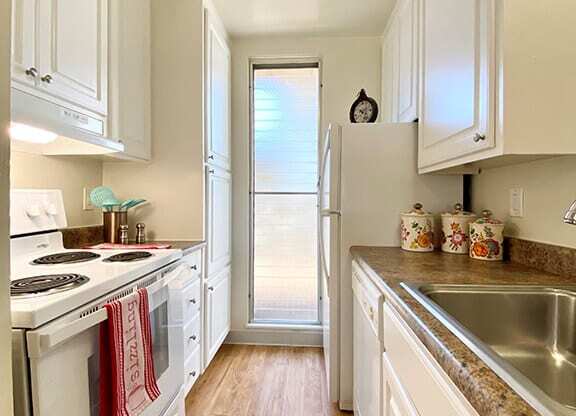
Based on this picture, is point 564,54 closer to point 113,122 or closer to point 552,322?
point 552,322

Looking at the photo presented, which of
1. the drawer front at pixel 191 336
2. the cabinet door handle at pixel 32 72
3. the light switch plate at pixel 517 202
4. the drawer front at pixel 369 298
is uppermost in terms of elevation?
the cabinet door handle at pixel 32 72

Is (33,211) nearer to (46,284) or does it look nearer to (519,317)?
(46,284)

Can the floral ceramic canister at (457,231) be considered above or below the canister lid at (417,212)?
below

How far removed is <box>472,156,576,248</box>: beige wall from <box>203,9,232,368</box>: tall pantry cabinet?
163 centimetres

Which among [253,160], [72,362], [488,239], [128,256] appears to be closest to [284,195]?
[253,160]

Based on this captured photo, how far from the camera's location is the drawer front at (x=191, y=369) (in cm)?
188

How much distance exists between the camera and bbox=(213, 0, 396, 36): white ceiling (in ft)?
7.89

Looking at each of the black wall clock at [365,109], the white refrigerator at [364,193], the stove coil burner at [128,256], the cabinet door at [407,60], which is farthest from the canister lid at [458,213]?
the stove coil burner at [128,256]

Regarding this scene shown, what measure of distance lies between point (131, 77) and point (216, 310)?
1.55 m

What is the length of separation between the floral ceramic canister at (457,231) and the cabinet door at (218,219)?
4.58 ft

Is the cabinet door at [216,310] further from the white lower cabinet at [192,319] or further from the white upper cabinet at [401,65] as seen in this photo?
the white upper cabinet at [401,65]

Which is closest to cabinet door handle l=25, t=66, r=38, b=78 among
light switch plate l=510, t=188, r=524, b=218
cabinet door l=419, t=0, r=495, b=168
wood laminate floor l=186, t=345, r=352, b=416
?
cabinet door l=419, t=0, r=495, b=168

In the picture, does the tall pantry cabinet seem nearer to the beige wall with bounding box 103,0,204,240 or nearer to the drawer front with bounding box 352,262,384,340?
the beige wall with bounding box 103,0,204,240

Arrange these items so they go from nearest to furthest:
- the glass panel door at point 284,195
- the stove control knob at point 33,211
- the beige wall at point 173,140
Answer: the stove control knob at point 33,211 < the beige wall at point 173,140 < the glass panel door at point 284,195
